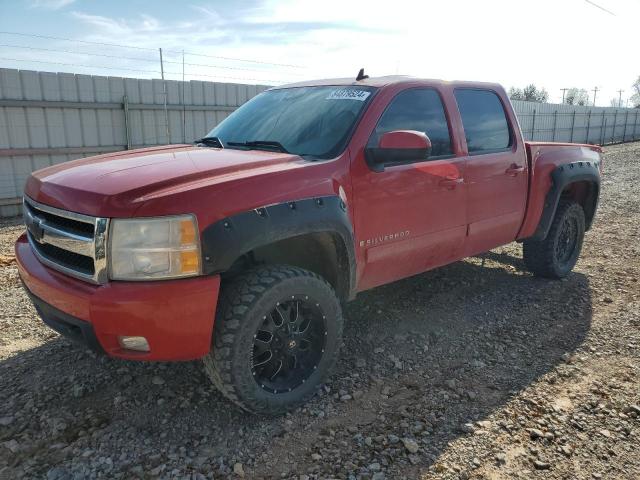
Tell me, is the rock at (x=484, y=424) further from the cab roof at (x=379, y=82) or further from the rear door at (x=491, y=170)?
the cab roof at (x=379, y=82)

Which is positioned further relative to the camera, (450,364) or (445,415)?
(450,364)

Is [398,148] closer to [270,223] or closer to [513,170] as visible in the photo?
[270,223]

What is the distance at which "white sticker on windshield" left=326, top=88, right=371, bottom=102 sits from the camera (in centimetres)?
346

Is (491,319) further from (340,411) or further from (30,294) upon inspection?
(30,294)

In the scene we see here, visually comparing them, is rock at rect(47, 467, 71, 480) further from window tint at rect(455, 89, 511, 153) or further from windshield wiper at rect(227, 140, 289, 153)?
window tint at rect(455, 89, 511, 153)

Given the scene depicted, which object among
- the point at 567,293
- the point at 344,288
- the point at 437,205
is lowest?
the point at 567,293

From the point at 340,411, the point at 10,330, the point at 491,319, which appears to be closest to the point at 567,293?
the point at 491,319

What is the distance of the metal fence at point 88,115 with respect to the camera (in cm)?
836

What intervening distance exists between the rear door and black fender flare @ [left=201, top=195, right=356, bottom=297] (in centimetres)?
145

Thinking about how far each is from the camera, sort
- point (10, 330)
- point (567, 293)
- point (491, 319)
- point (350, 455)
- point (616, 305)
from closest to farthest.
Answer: point (350, 455) < point (10, 330) < point (491, 319) < point (616, 305) < point (567, 293)

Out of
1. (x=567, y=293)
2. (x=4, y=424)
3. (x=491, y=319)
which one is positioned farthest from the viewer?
(x=567, y=293)

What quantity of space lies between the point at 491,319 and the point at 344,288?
5.62 ft

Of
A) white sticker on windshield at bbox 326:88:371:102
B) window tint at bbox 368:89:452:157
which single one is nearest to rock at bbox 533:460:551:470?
window tint at bbox 368:89:452:157

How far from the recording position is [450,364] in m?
3.55
